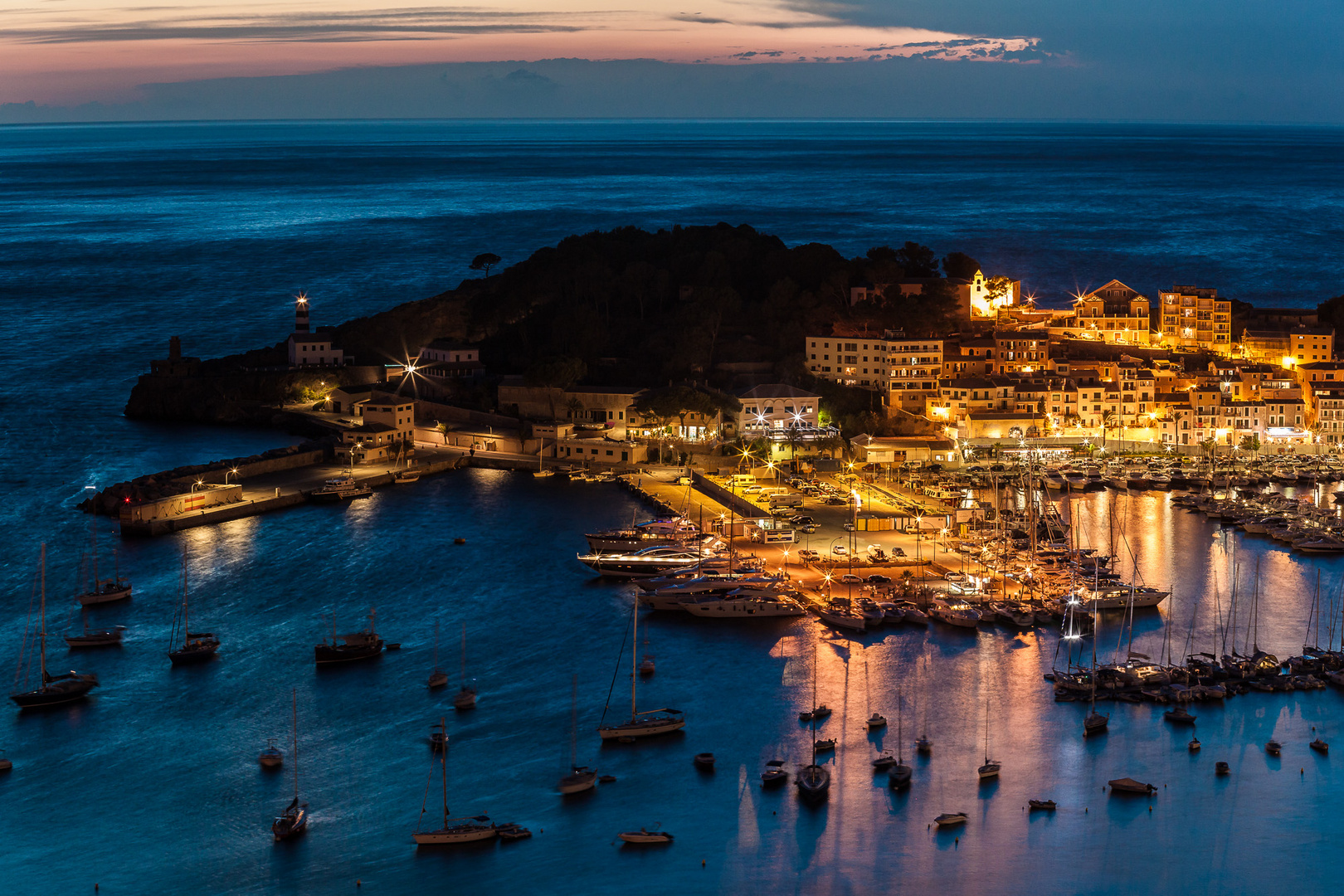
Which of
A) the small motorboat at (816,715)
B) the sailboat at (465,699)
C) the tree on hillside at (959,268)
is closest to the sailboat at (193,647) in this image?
the sailboat at (465,699)

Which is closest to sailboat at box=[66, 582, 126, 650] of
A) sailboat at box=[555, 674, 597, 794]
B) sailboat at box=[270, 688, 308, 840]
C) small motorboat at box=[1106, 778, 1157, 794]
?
sailboat at box=[270, 688, 308, 840]

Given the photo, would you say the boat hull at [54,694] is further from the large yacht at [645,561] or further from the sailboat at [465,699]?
the large yacht at [645,561]

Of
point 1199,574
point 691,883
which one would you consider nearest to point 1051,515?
point 1199,574

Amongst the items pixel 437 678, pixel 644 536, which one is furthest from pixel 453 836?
pixel 644 536

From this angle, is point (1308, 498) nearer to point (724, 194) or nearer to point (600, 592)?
point (600, 592)

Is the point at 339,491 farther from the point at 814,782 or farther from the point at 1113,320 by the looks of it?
the point at 1113,320
